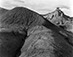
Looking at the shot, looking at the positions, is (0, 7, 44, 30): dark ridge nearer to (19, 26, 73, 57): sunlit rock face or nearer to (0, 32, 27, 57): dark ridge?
(0, 32, 27, 57): dark ridge

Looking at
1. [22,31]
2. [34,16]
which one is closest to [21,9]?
[34,16]

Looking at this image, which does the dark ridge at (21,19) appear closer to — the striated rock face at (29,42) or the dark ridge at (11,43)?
the striated rock face at (29,42)

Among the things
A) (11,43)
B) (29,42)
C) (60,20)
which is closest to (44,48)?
(29,42)

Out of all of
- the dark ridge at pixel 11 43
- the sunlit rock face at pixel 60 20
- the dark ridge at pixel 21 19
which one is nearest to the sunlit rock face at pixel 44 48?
the dark ridge at pixel 11 43

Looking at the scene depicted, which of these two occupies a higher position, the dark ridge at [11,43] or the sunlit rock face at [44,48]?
the sunlit rock face at [44,48]

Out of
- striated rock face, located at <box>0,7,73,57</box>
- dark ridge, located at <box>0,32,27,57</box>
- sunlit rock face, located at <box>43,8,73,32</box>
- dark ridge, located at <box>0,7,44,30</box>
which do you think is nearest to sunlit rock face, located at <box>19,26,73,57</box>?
striated rock face, located at <box>0,7,73,57</box>

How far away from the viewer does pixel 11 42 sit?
2862 centimetres

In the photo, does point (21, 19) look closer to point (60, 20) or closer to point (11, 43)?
point (11, 43)

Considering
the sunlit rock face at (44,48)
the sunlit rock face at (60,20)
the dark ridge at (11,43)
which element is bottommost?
the sunlit rock face at (60,20)

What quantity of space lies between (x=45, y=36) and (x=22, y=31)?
7.83 metres

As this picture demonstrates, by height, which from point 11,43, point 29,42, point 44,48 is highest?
point 44,48

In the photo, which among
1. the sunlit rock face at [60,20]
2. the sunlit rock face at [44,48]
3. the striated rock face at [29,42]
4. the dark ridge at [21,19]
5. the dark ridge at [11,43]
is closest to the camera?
the sunlit rock face at [44,48]

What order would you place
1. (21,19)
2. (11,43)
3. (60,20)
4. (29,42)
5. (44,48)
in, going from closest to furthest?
(44,48) < (11,43) < (29,42) < (21,19) < (60,20)

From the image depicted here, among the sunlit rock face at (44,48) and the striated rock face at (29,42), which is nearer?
the sunlit rock face at (44,48)
